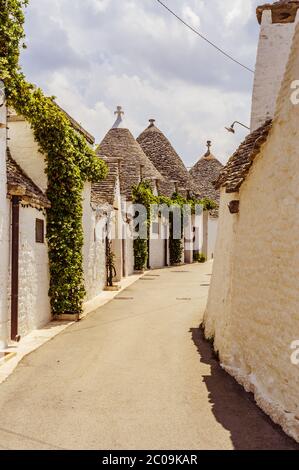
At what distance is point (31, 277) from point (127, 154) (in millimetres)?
21586

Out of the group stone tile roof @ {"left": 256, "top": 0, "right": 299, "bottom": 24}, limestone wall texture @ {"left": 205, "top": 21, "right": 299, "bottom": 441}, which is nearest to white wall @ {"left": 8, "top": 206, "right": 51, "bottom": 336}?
limestone wall texture @ {"left": 205, "top": 21, "right": 299, "bottom": 441}

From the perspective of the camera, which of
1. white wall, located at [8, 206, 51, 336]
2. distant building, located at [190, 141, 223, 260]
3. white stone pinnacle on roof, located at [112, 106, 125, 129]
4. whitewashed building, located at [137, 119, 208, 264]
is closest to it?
Result: white wall, located at [8, 206, 51, 336]

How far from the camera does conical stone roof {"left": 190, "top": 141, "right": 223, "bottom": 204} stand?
150 ft

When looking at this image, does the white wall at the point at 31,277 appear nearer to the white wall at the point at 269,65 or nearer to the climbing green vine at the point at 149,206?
the white wall at the point at 269,65

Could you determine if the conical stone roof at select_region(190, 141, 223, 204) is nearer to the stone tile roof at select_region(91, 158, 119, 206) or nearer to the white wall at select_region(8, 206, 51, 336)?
the stone tile roof at select_region(91, 158, 119, 206)

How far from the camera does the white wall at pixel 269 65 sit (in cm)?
1053

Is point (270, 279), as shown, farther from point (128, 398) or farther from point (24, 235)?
point (24, 235)

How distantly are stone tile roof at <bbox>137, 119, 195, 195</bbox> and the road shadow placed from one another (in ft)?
96.8

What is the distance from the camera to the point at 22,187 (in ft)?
32.8

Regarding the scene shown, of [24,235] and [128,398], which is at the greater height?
[24,235]

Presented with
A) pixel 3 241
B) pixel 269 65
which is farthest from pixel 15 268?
pixel 269 65

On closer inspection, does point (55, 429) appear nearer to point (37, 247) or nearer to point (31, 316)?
point (31, 316)
